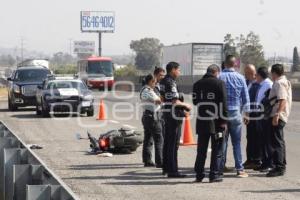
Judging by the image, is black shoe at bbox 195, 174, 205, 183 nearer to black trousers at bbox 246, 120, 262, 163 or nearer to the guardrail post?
black trousers at bbox 246, 120, 262, 163

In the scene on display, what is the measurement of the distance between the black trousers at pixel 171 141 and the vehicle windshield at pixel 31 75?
21.6 meters

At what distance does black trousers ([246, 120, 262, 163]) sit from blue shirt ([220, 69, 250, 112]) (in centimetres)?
126

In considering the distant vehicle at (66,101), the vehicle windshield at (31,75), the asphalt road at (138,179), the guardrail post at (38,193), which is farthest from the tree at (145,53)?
the guardrail post at (38,193)

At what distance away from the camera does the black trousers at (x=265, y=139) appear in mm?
11445

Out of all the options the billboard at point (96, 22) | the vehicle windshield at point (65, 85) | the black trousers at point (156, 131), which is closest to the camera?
the black trousers at point (156, 131)

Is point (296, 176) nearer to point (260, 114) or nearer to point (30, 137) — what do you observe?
point (260, 114)

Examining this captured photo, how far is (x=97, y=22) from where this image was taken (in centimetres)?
13175

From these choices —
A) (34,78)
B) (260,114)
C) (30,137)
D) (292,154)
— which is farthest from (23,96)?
(260,114)

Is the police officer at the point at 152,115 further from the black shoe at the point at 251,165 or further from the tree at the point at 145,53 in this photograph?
the tree at the point at 145,53

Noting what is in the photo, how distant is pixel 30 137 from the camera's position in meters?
18.6

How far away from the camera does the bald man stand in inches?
479

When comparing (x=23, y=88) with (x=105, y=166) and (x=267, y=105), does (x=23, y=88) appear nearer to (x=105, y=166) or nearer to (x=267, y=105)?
(x=105, y=166)

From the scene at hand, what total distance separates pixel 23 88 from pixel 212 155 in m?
21.5

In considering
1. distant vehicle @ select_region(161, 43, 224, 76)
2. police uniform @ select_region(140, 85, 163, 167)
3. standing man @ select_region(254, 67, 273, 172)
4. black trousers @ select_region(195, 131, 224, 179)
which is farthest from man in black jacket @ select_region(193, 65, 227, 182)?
distant vehicle @ select_region(161, 43, 224, 76)
